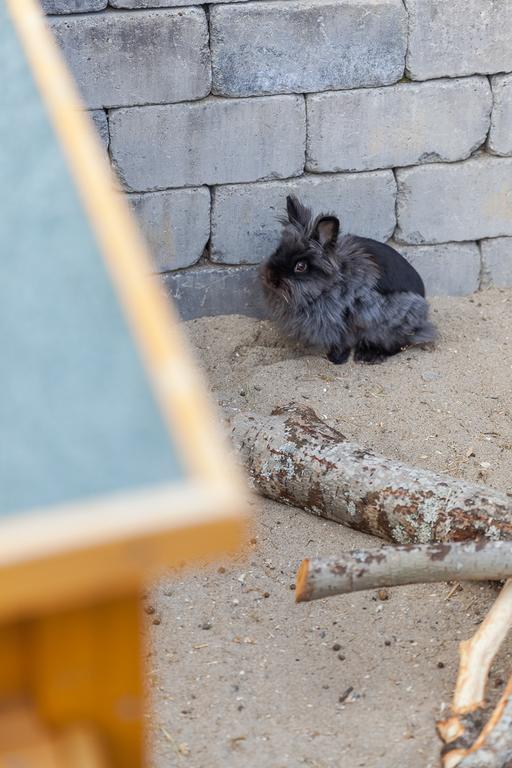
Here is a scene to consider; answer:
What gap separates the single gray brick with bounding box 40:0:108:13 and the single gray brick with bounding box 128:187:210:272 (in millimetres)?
970

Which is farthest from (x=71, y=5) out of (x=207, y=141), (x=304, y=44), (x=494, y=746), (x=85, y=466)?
(x=85, y=466)

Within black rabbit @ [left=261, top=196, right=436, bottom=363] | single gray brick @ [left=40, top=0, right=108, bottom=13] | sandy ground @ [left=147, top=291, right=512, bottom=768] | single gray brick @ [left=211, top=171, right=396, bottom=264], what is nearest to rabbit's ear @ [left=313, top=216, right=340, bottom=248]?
black rabbit @ [left=261, top=196, right=436, bottom=363]

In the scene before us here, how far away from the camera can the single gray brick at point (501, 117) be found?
210 inches

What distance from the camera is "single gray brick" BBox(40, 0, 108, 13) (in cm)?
468

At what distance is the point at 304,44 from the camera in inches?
196

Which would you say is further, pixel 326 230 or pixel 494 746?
pixel 326 230

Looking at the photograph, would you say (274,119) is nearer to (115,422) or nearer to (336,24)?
(336,24)

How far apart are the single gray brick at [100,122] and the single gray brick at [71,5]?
494 millimetres

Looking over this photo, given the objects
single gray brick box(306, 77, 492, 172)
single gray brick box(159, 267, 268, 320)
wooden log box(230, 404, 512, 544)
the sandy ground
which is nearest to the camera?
the sandy ground

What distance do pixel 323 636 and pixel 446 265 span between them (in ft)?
10.1

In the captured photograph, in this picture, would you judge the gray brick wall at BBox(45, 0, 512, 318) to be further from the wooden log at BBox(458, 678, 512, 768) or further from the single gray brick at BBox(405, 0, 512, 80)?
the wooden log at BBox(458, 678, 512, 768)

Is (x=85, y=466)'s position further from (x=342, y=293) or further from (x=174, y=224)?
(x=174, y=224)

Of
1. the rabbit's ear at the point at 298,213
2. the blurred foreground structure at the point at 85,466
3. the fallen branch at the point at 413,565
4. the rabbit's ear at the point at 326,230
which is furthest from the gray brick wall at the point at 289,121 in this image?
the blurred foreground structure at the point at 85,466

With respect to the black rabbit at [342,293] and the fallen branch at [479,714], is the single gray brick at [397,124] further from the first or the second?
the fallen branch at [479,714]
